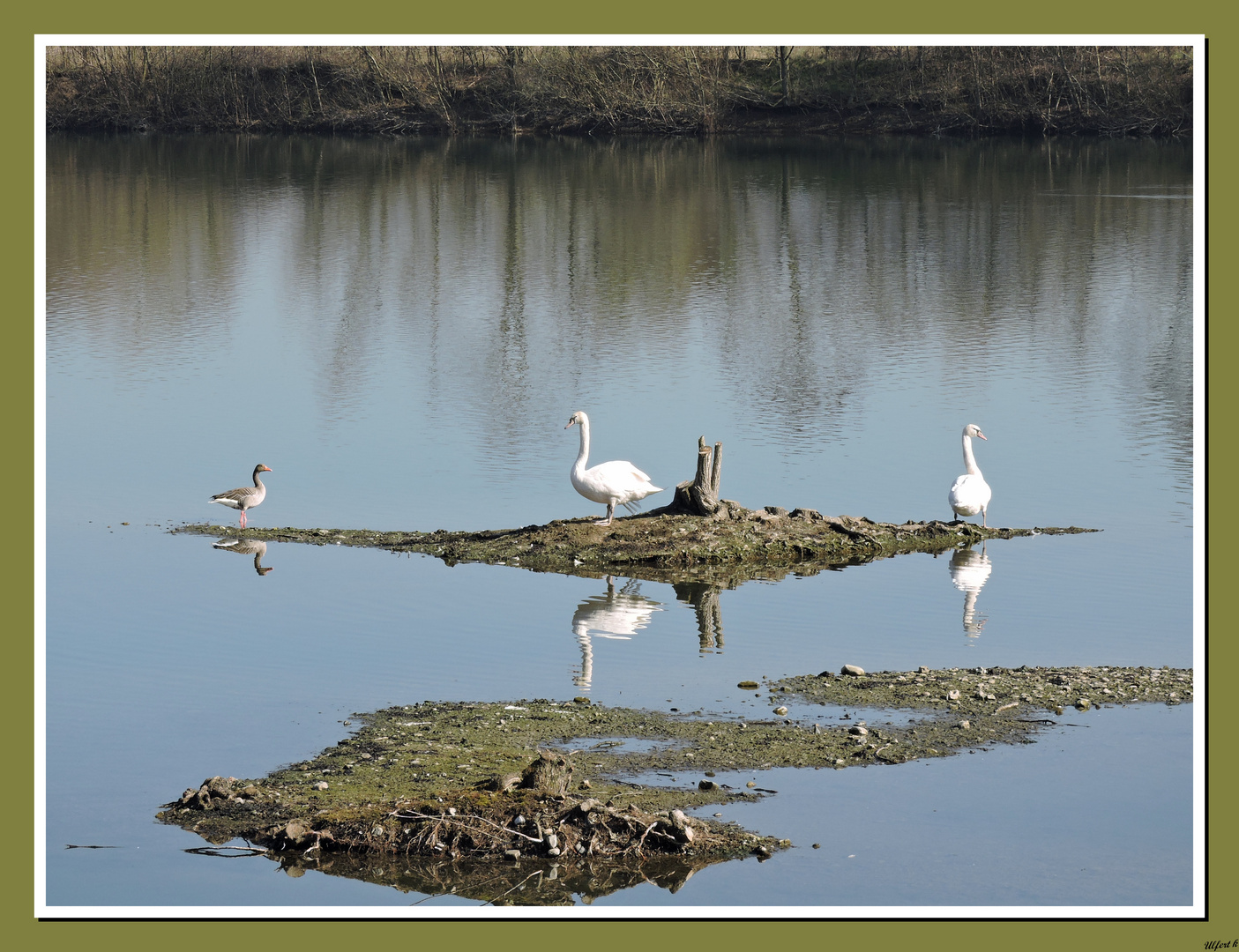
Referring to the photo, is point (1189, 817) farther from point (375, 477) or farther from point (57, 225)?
point (57, 225)

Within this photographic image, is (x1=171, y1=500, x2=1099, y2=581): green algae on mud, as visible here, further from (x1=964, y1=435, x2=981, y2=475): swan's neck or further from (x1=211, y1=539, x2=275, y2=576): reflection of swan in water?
(x1=964, y1=435, x2=981, y2=475): swan's neck

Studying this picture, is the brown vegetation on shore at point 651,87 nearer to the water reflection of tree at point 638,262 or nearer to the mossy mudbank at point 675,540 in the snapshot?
the water reflection of tree at point 638,262

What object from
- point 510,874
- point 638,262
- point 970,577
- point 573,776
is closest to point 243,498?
point 970,577

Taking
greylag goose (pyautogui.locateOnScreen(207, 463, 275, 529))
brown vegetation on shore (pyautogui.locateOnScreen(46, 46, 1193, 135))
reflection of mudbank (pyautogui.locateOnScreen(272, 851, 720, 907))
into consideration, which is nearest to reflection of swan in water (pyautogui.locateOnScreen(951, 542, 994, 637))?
reflection of mudbank (pyautogui.locateOnScreen(272, 851, 720, 907))

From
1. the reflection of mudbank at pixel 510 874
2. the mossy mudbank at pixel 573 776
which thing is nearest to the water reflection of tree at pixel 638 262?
the mossy mudbank at pixel 573 776

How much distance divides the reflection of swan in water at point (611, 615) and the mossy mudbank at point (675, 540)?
0.72 metres

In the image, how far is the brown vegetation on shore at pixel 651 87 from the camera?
52500 millimetres

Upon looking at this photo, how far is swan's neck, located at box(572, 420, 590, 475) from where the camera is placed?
71.9ft

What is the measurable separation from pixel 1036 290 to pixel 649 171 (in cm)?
2345

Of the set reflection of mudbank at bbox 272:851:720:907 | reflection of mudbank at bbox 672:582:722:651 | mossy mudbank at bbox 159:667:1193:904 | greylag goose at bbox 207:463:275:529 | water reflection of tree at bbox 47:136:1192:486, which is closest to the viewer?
reflection of mudbank at bbox 272:851:720:907

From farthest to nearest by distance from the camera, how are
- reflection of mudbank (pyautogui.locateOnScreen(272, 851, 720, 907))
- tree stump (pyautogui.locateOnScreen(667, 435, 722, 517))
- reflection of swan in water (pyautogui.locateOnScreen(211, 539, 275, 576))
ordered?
reflection of swan in water (pyautogui.locateOnScreen(211, 539, 275, 576)), tree stump (pyautogui.locateOnScreen(667, 435, 722, 517)), reflection of mudbank (pyautogui.locateOnScreen(272, 851, 720, 907))

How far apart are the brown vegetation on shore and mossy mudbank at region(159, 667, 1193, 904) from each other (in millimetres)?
36448

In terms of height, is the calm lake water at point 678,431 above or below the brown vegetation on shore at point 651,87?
below

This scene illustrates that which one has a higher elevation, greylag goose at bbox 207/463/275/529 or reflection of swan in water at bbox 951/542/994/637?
greylag goose at bbox 207/463/275/529
